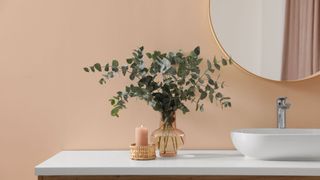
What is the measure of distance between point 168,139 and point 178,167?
252mm

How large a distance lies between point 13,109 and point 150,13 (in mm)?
644

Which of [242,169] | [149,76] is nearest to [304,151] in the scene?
[242,169]

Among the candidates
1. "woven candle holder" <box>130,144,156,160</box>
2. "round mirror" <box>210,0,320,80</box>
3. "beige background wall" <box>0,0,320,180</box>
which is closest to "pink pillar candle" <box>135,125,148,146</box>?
"woven candle holder" <box>130,144,156,160</box>

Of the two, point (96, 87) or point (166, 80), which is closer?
point (166, 80)

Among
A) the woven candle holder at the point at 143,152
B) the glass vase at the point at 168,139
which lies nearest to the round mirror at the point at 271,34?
the glass vase at the point at 168,139

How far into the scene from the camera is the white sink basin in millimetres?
1483

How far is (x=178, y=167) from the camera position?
4.63 feet

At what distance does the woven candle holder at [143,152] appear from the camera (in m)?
1.56

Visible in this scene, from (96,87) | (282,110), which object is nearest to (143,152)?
(96,87)

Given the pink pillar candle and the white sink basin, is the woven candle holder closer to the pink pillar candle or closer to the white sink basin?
the pink pillar candle

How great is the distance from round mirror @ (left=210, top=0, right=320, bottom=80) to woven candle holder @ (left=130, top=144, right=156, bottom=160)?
51 centimetres

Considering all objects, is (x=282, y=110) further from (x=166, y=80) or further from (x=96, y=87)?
(x=96, y=87)

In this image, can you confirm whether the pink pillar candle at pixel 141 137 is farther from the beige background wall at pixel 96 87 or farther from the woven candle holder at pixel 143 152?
the beige background wall at pixel 96 87

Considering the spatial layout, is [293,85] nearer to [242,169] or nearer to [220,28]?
[220,28]
